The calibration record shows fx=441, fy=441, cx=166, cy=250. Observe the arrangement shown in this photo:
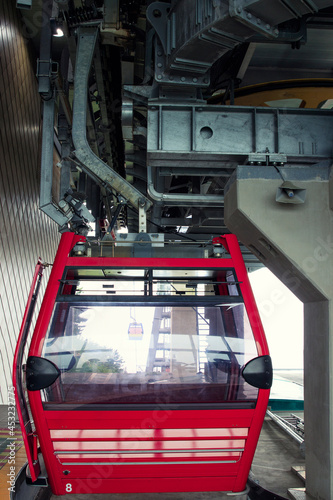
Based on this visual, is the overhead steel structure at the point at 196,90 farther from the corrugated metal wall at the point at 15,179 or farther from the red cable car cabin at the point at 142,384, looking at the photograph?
the corrugated metal wall at the point at 15,179

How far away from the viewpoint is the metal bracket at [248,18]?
311cm

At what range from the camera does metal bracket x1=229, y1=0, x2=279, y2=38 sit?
3105 millimetres

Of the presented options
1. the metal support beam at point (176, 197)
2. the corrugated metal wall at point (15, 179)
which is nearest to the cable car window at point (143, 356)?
the metal support beam at point (176, 197)

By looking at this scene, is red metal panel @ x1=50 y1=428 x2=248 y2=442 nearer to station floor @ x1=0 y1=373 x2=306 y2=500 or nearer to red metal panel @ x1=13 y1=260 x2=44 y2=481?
red metal panel @ x1=13 y1=260 x2=44 y2=481

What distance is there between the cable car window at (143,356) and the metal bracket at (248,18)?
2.13 m

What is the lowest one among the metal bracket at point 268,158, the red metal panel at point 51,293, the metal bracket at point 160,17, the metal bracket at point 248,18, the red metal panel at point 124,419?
the red metal panel at point 124,419

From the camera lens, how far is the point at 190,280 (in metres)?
3.79

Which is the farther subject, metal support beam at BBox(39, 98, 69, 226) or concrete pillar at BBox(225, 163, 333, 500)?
metal support beam at BBox(39, 98, 69, 226)

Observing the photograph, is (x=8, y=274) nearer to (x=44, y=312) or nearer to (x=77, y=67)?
(x=77, y=67)

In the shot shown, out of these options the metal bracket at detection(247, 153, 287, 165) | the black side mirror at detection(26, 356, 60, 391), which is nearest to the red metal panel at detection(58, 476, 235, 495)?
the black side mirror at detection(26, 356, 60, 391)

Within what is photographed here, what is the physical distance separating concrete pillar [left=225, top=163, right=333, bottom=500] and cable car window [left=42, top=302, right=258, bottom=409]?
0.71 metres

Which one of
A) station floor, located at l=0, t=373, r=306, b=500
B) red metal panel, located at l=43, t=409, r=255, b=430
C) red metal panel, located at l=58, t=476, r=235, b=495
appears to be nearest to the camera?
red metal panel, located at l=43, t=409, r=255, b=430

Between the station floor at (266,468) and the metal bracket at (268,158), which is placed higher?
the metal bracket at (268,158)

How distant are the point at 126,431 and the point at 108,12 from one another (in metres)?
4.10
